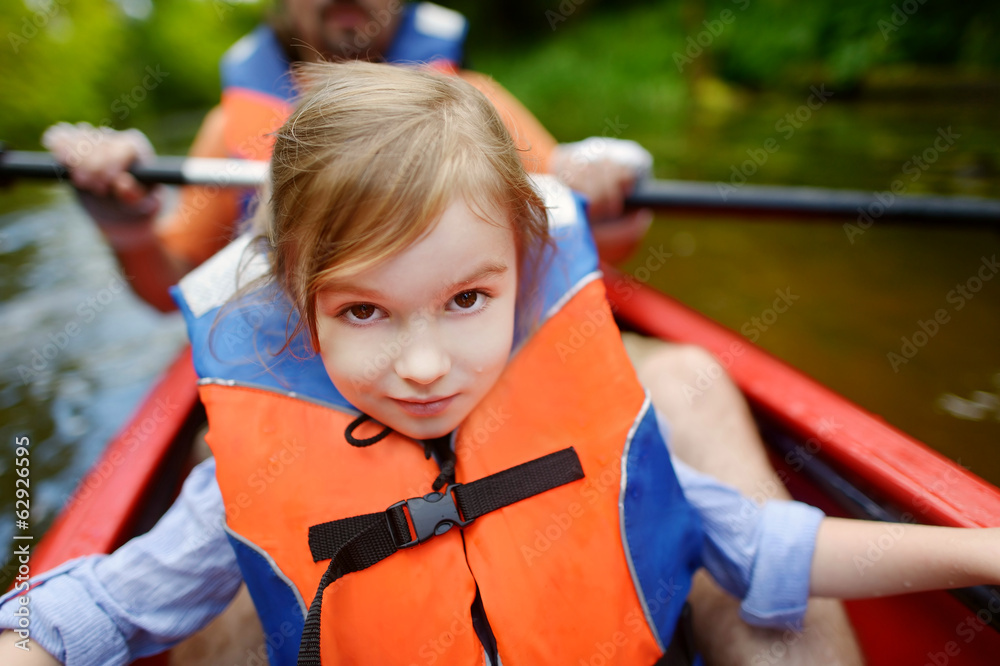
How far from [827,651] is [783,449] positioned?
35 cm

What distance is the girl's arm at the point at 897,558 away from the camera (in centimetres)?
62

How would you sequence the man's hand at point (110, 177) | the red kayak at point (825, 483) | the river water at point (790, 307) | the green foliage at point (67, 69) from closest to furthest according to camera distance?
the red kayak at point (825, 483) → the man's hand at point (110, 177) → the river water at point (790, 307) → the green foliage at point (67, 69)

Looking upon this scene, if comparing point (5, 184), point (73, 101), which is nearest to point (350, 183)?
point (5, 184)

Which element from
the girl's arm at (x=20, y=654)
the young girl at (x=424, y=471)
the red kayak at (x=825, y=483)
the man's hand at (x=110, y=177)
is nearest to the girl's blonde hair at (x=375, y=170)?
the young girl at (x=424, y=471)

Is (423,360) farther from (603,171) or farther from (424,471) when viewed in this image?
(603,171)

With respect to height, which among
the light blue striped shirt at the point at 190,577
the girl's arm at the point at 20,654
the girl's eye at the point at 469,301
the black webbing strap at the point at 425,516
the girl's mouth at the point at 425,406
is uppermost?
the girl's eye at the point at 469,301

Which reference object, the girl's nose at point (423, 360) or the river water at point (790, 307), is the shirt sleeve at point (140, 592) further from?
the river water at point (790, 307)

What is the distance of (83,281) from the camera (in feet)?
8.70

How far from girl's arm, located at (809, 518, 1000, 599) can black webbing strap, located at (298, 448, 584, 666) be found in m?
0.28

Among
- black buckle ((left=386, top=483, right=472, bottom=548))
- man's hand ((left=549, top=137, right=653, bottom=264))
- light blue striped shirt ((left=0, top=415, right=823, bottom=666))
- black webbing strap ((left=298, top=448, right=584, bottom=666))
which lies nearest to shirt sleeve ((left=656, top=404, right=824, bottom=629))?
light blue striped shirt ((left=0, top=415, right=823, bottom=666))

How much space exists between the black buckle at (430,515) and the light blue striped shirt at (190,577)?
0.70ft

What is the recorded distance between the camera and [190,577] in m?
0.69

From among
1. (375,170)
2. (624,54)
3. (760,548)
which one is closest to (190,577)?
(375,170)

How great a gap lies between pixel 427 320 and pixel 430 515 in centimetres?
21
